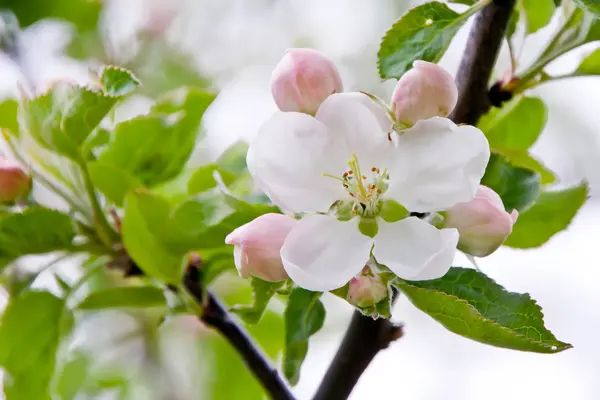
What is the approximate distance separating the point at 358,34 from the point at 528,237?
1426 millimetres

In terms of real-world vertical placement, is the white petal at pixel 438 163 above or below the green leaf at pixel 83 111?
above

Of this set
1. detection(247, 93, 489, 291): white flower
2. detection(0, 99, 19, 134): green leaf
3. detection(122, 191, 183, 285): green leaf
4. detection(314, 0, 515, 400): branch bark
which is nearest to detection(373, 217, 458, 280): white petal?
detection(247, 93, 489, 291): white flower

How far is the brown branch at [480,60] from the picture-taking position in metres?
A: 0.47

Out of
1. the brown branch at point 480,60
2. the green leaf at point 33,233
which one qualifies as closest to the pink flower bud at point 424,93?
the brown branch at point 480,60

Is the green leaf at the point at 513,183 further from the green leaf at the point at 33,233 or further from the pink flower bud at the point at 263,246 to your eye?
the green leaf at the point at 33,233

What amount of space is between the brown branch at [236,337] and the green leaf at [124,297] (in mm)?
39

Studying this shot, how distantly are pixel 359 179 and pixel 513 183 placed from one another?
4.7 inches

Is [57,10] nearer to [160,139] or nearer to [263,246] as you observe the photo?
[160,139]

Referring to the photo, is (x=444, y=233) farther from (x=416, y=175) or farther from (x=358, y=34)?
(x=358, y=34)

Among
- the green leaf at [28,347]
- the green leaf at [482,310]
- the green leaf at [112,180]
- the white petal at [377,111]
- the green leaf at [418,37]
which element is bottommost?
the green leaf at [28,347]

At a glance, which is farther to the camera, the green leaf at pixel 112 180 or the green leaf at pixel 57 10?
the green leaf at pixel 57 10

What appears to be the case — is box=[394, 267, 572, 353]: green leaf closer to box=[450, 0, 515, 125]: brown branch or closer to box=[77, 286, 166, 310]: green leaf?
box=[450, 0, 515, 125]: brown branch

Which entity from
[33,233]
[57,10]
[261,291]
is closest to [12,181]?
[33,233]

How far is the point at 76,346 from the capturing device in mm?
1020
